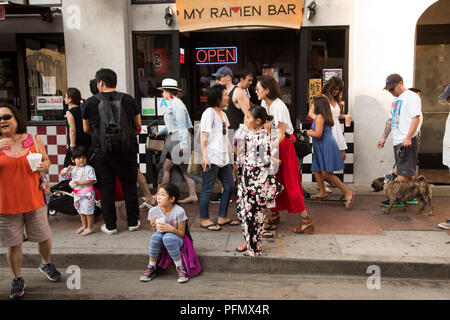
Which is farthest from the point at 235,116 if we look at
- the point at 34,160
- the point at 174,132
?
the point at 34,160

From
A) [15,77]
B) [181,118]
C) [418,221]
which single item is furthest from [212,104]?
[15,77]

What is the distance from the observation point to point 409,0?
689cm

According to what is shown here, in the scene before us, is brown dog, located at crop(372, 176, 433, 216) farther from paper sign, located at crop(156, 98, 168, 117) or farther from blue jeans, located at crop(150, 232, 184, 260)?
paper sign, located at crop(156, 98, 168, 117)

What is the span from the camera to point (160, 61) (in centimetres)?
770

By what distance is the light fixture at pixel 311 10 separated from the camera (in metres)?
7.08

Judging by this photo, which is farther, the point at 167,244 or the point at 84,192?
the point at 84,192

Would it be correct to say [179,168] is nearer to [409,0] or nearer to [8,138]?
[8,138]

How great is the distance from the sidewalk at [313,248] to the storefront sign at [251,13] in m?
3.35

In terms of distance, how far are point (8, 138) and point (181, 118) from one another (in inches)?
101

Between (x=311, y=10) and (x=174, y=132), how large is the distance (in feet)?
10.3

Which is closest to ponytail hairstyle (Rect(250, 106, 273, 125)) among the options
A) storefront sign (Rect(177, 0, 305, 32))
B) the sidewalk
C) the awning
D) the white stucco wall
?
the sidewalk

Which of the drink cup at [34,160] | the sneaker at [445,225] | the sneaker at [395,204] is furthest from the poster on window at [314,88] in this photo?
the drink cup at [34,160]

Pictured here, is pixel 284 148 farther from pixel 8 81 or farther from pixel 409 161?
pixel 8 81

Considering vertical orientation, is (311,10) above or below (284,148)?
above
